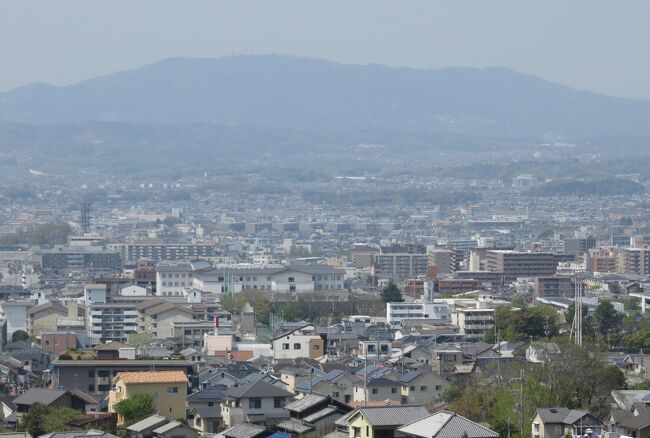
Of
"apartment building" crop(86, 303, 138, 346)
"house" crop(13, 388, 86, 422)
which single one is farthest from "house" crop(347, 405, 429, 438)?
"apartment building" crop(86, 303, 138, 346)

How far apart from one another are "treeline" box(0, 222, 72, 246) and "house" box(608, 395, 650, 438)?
148ft

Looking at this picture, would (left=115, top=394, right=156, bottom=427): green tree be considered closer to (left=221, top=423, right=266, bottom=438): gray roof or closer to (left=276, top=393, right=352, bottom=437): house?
(left=276, top=393, right=352, bottom=437): house

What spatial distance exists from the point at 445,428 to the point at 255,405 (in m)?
2.96

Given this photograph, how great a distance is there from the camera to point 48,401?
16.2 meters

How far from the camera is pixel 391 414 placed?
45.5 feet

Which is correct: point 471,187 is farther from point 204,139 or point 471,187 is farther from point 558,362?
point 558,362

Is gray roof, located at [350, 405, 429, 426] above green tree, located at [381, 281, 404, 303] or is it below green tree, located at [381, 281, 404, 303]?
above

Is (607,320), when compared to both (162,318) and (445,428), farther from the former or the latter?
(445,428)

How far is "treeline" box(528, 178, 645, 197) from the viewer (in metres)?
96.1

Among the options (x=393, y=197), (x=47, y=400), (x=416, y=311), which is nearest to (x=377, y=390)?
(x=47, y=400)

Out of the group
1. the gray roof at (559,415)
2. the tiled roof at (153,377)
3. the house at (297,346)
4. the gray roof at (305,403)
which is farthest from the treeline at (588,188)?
the gray roof at (559,415)

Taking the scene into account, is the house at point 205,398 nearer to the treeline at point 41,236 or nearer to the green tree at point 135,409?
the green tree at point 135,409

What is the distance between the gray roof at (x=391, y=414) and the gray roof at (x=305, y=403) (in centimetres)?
127

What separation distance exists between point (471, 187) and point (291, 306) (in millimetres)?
71920
